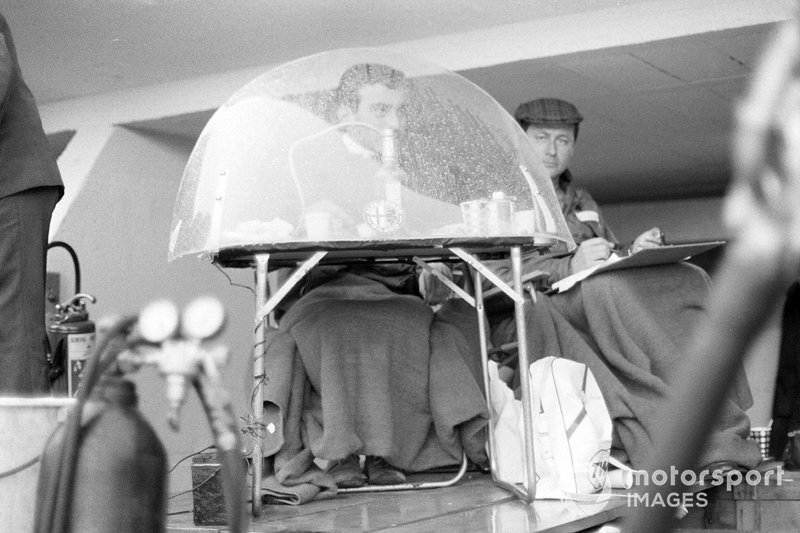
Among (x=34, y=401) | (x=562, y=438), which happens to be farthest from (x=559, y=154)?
(x=34, y=401)

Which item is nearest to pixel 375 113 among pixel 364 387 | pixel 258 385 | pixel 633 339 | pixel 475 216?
pixel 475 216

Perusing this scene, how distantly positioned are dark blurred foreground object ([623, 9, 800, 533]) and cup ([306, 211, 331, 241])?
6.99 ft

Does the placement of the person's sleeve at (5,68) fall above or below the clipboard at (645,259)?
above

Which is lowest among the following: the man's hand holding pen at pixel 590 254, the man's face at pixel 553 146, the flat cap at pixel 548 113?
the man's hand holding pen at pixel 590 254

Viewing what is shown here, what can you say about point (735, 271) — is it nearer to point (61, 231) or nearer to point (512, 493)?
point (512, 493)

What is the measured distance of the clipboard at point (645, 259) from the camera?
3174mm

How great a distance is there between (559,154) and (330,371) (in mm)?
1755

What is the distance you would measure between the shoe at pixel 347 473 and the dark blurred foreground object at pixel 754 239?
2.51m

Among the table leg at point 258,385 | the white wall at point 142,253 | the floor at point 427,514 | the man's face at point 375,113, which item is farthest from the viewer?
the white wall at point 142,253

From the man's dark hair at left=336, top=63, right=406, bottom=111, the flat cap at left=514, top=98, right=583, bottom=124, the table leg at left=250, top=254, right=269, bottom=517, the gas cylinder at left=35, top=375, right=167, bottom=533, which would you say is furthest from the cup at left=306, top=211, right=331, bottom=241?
the flat cap at left=514, top=98, right=583, bottom=124

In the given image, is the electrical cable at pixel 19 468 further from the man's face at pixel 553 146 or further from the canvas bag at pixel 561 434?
the man's face at pixel 553 146

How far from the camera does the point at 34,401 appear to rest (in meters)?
1.24

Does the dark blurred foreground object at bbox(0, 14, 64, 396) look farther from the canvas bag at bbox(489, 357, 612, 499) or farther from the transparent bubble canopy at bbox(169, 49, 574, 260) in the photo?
the canvas bag at bbox(489, 357, 612, 499)

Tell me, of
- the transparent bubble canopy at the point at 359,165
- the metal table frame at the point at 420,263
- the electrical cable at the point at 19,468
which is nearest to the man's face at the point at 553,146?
the transparent bubble canopy at the point at 359,165
